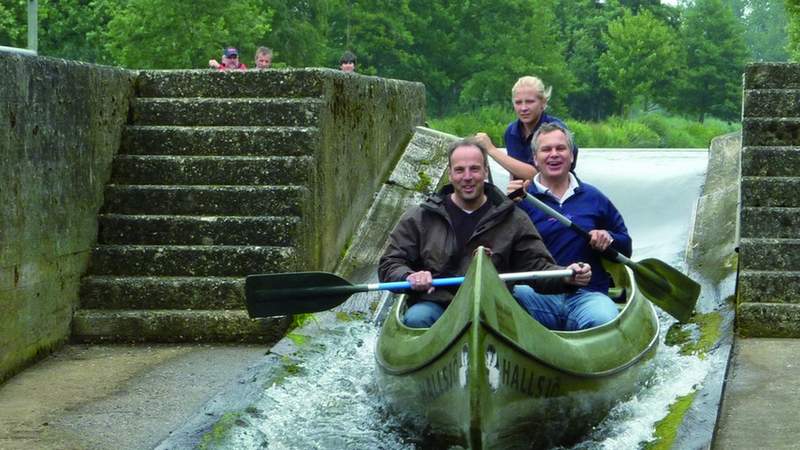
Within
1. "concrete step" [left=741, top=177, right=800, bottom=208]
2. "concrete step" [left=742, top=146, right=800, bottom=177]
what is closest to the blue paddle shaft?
"concrete step" [left=741, top=177, right=800, bottom=208]

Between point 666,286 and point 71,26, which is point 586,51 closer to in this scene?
point 71,26

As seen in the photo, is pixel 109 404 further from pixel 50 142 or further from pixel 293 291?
pixel 50 142

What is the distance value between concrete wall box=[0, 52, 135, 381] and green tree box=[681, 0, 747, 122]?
4717cm

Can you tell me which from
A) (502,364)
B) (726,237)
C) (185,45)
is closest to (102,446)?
(502,364)

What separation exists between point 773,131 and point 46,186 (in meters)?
5.36

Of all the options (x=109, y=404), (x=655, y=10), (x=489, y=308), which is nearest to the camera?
(x=489, y=308)

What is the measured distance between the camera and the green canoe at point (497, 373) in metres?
5.85

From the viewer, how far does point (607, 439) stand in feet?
21.8

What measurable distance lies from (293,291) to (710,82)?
50.7m

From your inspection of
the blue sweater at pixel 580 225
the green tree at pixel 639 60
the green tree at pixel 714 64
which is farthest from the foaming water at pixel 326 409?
the green tree at pixel 714 64

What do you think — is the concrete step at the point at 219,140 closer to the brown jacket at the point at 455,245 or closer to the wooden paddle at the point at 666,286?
the wooden paddle at the point at 666,286

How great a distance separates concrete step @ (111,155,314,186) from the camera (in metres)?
9.63

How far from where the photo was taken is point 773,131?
10.1 meters

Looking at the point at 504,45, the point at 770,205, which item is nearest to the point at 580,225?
the point at 770,205
